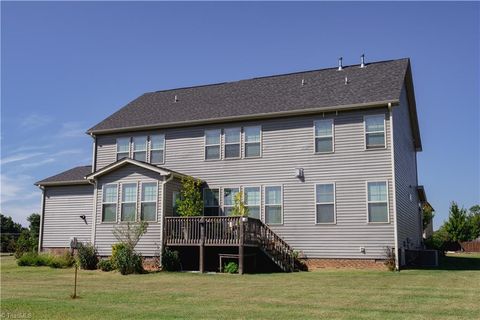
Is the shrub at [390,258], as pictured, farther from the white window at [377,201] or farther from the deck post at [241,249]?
the deck post at [241,249]

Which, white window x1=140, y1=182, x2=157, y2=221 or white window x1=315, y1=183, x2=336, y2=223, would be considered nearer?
white window x1=315, y1=183, x2=336, y2=223

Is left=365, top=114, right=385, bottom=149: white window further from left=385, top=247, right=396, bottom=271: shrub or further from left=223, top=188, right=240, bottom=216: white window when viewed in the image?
left=223, top=188, right=240, bottom=216: white window

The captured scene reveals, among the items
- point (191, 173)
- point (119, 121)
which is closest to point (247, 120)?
point (191, 173)

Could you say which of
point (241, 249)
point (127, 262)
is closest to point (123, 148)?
point (127, 262)

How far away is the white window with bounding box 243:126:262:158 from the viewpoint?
2125 centimetres

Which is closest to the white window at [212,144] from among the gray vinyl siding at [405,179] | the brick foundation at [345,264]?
the brick foundation at [345,264]

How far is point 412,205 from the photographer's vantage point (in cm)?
2402

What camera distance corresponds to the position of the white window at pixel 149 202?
66.0 feet

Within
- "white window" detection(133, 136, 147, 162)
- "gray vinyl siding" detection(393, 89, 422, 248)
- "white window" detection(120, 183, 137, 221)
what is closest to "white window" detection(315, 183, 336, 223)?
"gray vinyl siding" detection(393, 89, 422, 248)

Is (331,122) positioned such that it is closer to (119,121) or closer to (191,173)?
(191,173)

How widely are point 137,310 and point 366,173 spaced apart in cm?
1211

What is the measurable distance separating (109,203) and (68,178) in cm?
549

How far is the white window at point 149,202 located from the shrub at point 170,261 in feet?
5.68

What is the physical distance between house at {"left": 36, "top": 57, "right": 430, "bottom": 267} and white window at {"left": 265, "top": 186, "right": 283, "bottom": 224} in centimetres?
4
